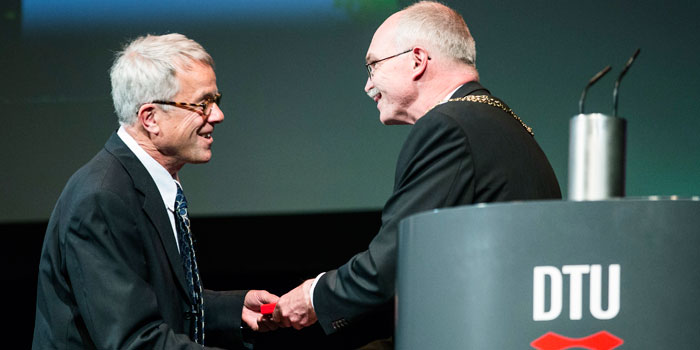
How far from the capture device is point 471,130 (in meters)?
2.37

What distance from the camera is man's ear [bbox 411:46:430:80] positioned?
9.28 ft

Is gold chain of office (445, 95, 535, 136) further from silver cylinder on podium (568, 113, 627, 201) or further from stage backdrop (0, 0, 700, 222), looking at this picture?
stage backdrop (0, 0, 700, 222)

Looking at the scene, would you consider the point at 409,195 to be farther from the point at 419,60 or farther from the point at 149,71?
the point at 149,71

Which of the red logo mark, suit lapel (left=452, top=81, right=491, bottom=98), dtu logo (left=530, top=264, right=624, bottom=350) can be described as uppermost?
suit lapel (left=452, top=81, right=491, bottom=98)

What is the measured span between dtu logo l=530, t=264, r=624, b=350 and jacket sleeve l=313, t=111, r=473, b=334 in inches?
33.5

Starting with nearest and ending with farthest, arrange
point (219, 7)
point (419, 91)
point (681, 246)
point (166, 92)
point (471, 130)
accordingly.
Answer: point (681, 246) < point (471, 130) < point (166, 92) < point (419, 91) < point (219, 7)

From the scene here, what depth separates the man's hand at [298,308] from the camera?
2.67 metres

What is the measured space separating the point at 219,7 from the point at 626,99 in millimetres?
2295

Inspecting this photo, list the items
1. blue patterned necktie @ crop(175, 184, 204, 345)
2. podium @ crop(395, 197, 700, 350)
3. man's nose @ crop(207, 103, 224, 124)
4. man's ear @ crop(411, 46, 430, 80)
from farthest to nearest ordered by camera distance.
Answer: man's ear @ crop(411, 46, 430, 80), man's nose @ crop(207, 103, 224, 124), blue patterned necktie @ crop(175, 184, 204, 345), podium @ crop(395, 197, 700, 350)

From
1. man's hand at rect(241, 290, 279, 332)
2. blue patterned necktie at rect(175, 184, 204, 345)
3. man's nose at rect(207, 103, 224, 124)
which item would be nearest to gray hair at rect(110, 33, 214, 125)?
man's nose at rect(207, 103, 224, 124)

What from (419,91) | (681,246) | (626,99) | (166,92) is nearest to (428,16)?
(419,91)

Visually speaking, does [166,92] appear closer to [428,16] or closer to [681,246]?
[428,16]

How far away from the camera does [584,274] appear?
4.58ft

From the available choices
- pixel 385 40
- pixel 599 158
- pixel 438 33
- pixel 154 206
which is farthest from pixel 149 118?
pixel 599 158
